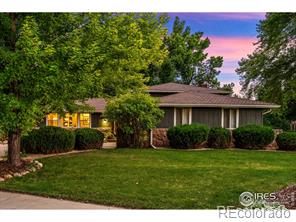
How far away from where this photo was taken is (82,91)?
1054 cm

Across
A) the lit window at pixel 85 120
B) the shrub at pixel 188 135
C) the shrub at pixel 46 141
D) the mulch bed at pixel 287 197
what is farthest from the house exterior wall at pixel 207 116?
the mulch bed at pixel 287 197

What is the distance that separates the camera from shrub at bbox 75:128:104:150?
16969mm

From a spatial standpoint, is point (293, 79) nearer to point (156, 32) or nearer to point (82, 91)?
point (156, 32)

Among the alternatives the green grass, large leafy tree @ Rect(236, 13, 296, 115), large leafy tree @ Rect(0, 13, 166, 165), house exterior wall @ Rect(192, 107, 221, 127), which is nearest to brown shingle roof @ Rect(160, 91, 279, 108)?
house exterior wall @ Rect(192, 107, 221, 127)

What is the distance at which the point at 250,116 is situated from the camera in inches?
790

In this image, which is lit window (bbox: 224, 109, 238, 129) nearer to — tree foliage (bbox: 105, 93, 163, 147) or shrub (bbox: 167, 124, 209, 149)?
shrub (bbox: 167, 124, 209, 149)

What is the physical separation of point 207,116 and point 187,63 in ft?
33.8

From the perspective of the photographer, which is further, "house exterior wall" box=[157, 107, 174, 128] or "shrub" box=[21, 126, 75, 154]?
"house exterior wall" box=[157, 107, 174, 128]

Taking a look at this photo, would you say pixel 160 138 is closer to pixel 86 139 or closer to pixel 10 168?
pixel 86 139

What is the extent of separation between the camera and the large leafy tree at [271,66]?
53.1 ft

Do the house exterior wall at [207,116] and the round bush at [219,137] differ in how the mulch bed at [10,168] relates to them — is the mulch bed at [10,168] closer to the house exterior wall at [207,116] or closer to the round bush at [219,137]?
the round bush at [219,137]

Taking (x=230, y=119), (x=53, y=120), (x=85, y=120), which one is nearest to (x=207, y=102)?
(x=230, y=119)

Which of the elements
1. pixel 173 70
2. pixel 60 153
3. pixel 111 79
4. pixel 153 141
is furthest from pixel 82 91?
pixel 173 70

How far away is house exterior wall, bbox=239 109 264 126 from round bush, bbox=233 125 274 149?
5.54 feet
